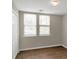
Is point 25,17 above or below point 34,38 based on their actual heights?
above

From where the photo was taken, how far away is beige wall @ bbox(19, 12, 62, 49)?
4848 mm

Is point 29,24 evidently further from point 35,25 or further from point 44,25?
point 44,25

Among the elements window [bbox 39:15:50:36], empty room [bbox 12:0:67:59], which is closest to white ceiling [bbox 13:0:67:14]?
empty room [bbox 12:0:67:59]

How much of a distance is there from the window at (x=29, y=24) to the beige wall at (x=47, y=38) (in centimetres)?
27

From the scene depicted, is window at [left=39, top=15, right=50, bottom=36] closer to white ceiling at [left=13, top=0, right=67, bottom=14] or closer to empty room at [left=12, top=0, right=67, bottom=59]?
empty room at [left=12, top=0, right=67, bottom=59]

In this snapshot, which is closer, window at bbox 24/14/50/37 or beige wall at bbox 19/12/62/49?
beige wall at bbox 19/12/62/49

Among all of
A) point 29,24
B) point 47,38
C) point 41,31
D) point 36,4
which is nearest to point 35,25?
point 29,24

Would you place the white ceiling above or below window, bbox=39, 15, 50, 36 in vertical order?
above

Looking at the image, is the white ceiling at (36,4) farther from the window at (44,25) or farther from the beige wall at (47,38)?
the window at (44,25)

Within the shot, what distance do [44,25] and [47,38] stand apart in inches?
37.8
